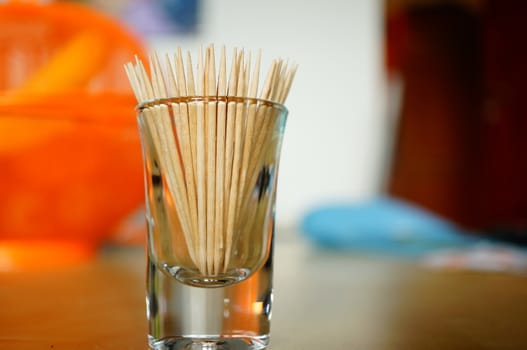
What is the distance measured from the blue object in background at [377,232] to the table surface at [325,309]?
Answer: 0.45 metres

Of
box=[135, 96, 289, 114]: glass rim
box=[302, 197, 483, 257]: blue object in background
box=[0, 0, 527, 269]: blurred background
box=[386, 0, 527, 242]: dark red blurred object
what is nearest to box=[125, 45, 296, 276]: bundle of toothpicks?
box=[135, 96, 289, 114]: glass rim

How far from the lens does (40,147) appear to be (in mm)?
729

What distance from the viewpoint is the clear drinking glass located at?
0.92 feet

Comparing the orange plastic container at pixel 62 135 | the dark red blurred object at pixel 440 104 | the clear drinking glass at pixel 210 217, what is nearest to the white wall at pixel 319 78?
the dark red blurred object at pixel 440 104

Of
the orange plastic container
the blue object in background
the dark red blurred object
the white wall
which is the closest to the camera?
the orange plastic container

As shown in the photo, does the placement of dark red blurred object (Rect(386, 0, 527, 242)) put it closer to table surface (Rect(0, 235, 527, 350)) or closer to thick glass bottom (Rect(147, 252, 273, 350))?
table surface (Rect(0, 235, 527, 350))

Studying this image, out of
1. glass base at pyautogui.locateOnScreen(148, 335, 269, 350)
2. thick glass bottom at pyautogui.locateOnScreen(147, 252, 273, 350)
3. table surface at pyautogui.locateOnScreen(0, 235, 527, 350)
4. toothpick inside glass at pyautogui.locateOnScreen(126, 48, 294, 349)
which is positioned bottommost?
table surface at pyautogui.locateOnScreen(0, 235, 527, 350)

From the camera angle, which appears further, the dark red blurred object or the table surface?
the dark red blurred object

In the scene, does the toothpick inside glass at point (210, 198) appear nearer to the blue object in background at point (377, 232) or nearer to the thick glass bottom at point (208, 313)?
the thick glass bottom at point (208, 313)

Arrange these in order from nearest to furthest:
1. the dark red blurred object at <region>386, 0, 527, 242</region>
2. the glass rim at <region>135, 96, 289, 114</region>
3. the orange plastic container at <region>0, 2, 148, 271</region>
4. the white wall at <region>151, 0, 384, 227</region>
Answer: the glass rim at <region>135, 96, 289, 114</region> → the orange plastic container at <region>0, 2, 148, 271</region> → the white wall at <region>151, 0, 384, 227</region> → the dark red blurred object at <region>386, 0, 527, 242</region>

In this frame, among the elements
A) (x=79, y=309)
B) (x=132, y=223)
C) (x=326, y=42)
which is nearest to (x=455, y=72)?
(x=326, y=42)

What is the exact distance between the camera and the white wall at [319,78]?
1919mm

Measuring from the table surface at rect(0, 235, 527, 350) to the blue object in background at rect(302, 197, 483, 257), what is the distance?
0.45 meters

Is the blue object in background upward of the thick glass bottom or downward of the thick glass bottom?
downward
